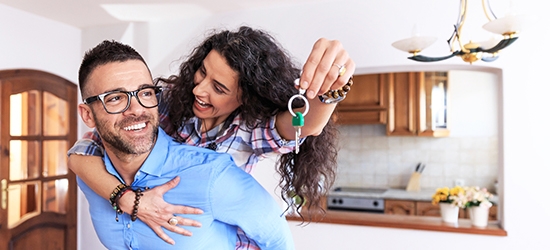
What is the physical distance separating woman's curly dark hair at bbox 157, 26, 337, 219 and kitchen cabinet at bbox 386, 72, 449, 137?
4098 mm

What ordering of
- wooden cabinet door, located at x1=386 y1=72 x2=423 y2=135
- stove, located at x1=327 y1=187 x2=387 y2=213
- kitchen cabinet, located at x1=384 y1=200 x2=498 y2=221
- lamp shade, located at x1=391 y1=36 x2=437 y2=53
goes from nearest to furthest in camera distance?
lamp shade, located at x1=391 y1=36 x2=437 y2=53 < kitchen cabinet, located at x1=384 y1=200 x2=498 y2=221 < stove, located at x1=327 y1=187 x2=387 y2=213 < wooden cabinet door, located at x1=386 y1=72 x2=423 y2=135

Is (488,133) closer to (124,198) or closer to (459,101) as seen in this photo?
(459,101)

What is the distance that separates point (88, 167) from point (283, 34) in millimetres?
2574

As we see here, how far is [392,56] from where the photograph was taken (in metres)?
3.54

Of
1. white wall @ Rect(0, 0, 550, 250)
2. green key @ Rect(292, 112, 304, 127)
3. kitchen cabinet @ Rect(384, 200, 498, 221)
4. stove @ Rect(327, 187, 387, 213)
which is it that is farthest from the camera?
stove @ Rect(327, 187, 387, 213)

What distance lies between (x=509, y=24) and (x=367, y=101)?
350 centimetres

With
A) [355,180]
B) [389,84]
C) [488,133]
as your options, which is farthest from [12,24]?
[488,133]

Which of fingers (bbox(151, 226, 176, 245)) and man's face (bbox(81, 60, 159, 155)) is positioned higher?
man's face (bbox(81, 60, 159, 155))

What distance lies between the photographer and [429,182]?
5.66 m

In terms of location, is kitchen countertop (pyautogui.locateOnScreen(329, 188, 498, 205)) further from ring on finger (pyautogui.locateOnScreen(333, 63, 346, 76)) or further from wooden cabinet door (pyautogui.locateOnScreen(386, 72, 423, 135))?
ring on finger (pyautogui.locateOnScreen(333, 63, 346, 76))

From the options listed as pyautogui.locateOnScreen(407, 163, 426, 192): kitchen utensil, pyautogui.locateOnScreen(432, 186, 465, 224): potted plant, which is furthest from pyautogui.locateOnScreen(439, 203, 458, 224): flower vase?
pyautogui.locateOnScreen(407, 163, 426, 192): kitchen utensil

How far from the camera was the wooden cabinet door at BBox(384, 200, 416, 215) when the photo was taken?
5.13 meters

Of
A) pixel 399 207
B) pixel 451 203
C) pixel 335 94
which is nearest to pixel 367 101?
pixel 399 207

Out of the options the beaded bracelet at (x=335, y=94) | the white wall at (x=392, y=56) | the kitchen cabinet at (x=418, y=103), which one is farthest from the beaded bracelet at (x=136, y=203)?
the kitchen cabinet at (x=418, y=103)
